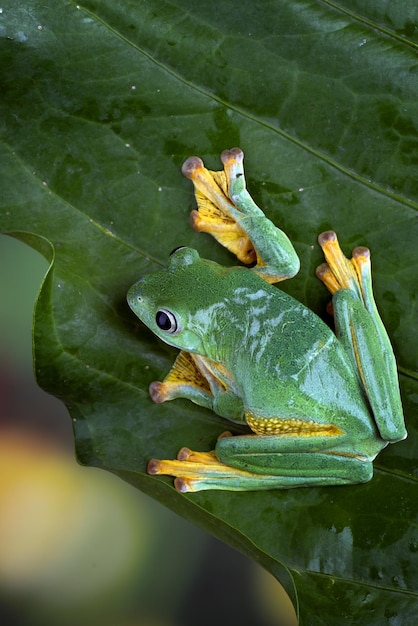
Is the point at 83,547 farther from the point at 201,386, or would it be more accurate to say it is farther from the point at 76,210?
the point at 76,210

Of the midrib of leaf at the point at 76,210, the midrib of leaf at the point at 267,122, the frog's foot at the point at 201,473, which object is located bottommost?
the frog's foot at the point at 201,473

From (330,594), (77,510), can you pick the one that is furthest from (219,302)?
(77,510)

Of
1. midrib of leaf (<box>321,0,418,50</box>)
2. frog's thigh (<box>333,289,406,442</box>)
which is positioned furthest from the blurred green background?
midrib of leaf (<box>321,0,418,50</box>)

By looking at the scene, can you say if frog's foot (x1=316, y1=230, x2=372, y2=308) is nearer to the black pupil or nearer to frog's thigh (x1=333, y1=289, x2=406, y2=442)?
frog's thigh (x1=333, y1=289, x2=406, y2=442)

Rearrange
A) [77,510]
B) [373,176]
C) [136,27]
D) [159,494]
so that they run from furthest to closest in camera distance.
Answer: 1. [77,510]
2. [159,494]
3. [373,176]
4. [136,27]

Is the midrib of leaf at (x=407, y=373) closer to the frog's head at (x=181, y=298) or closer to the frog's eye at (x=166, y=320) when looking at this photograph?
the frog's head at (x=181, y=298)

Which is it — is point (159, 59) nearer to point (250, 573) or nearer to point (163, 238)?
point (163, 238)

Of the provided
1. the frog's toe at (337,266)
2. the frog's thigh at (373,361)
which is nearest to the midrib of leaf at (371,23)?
the frog's toe at (337,266)
